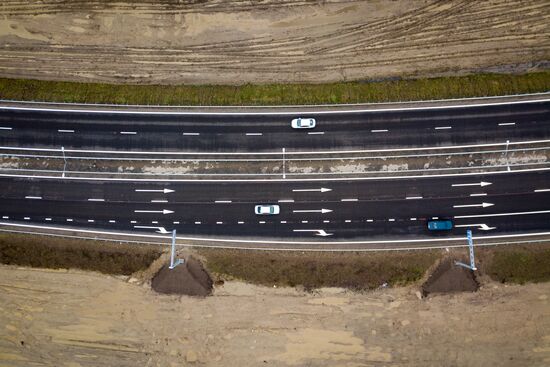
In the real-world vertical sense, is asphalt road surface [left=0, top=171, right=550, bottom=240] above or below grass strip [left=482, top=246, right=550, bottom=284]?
above

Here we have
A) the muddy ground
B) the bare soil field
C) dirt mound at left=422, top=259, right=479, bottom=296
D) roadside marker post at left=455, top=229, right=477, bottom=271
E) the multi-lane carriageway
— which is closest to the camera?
roadside marker post at left=455, top=229, right=477, bottom=271

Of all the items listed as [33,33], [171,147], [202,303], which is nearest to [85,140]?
[171,147]

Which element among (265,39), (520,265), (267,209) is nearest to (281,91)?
(265,39)

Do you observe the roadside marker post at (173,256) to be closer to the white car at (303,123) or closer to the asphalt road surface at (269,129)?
the asphalt road surface at (269,129)

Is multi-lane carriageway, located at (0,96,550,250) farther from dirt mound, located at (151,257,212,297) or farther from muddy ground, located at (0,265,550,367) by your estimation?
muddy ground, located at (0,265,550,367)

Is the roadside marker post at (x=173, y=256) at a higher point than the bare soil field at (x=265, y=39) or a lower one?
lower

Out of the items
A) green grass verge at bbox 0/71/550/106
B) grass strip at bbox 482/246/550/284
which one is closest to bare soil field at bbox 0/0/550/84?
green grass verge at bbox 0/71/550/106

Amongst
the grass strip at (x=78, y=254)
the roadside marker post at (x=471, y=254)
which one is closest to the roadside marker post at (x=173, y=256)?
the grass strip at (x=78, y=254)

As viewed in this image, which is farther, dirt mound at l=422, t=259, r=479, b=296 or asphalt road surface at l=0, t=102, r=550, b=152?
asphalt road surface at l=0, t=102, r=550, b=152
